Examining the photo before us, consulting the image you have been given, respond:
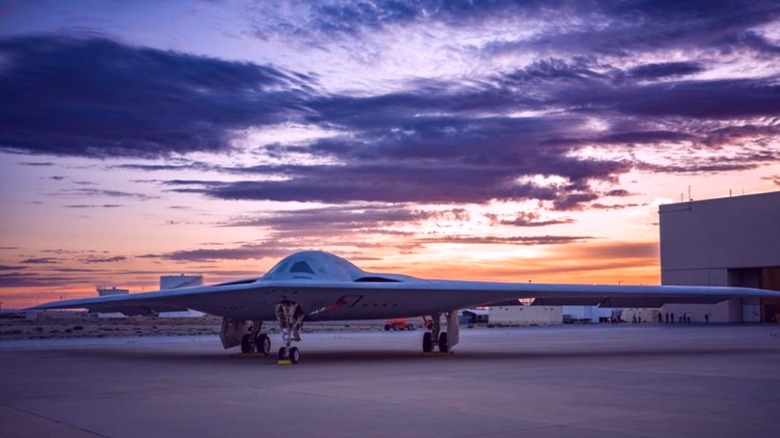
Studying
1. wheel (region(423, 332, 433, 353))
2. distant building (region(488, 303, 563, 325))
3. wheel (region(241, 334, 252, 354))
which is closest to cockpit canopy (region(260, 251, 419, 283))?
wheel (region(423, 332, 433, 353))

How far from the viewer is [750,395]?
11.4m

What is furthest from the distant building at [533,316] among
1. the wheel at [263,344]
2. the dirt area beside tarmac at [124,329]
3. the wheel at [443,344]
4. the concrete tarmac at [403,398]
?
the concrete tarmac at [403,398]

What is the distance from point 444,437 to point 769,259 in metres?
58.1

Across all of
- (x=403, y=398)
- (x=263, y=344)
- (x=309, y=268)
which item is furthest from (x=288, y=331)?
(x=403, y=398)

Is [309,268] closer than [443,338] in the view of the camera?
Yes

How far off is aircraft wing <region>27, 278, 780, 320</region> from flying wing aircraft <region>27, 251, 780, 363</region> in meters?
0.02

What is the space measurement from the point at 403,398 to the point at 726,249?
5756 cm

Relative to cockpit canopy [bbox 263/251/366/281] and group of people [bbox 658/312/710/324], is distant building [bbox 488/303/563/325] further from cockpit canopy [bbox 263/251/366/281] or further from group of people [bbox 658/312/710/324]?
cockpit canopy [bbox 263/251/366/281]

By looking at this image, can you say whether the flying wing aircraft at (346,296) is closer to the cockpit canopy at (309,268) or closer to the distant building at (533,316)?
the cockpit canopy at (309,268)

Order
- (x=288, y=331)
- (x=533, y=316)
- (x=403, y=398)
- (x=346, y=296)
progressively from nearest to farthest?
(x=403, y=398) → (x=288, y=331) → (x=346, y=296) → (x=533, y=316)

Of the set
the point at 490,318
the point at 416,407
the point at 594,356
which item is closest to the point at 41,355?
the point at 594,356

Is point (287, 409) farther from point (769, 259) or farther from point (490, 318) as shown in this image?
point (490, 318)

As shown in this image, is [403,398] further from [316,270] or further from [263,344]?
[263,344]

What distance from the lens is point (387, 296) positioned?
20.4 m
